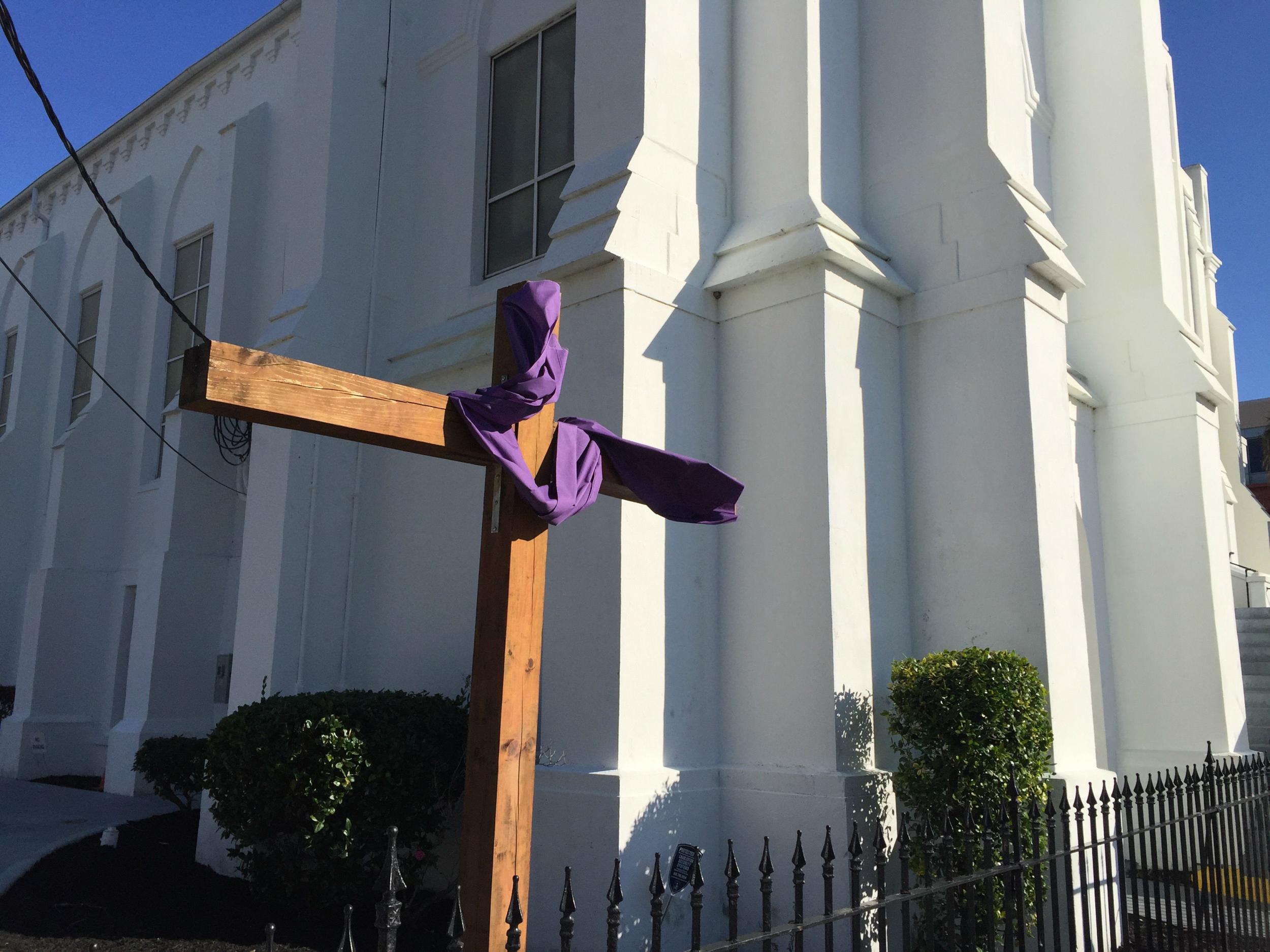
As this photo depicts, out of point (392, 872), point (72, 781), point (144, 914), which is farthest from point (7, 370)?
point (392, 872)

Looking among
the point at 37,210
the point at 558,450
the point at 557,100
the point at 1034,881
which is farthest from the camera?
the point at 37,210

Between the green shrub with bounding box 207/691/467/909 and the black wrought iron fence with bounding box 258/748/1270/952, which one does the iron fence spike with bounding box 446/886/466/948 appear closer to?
the black wrought iron fence with bounding box 258/748/1270/952

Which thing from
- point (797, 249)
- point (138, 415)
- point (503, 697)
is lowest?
point (503, 697)

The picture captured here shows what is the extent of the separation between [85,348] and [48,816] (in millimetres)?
8659

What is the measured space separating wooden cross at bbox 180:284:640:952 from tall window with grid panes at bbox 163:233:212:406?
1070cm

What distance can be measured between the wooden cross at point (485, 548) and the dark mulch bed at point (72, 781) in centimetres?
1070

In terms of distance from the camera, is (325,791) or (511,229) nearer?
(325,791)

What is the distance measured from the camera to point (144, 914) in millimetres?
6512

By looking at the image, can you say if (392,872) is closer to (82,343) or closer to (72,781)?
(72,781)

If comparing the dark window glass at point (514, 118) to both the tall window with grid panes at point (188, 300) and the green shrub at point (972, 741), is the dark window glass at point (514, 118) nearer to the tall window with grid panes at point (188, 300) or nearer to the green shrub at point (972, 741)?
the green shrub at point (972, 741)

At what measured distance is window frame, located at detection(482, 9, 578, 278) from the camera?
8953 millimetres

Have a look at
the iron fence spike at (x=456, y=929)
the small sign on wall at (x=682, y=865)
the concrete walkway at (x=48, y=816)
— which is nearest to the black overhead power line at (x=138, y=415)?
the concrete walkway at (x=48, y=816)

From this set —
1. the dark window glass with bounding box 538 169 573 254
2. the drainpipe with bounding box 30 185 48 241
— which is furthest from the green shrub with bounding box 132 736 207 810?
the drainpipe with bounding box 30 185 48 241

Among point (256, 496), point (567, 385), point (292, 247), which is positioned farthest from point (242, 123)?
point (567, 385)
